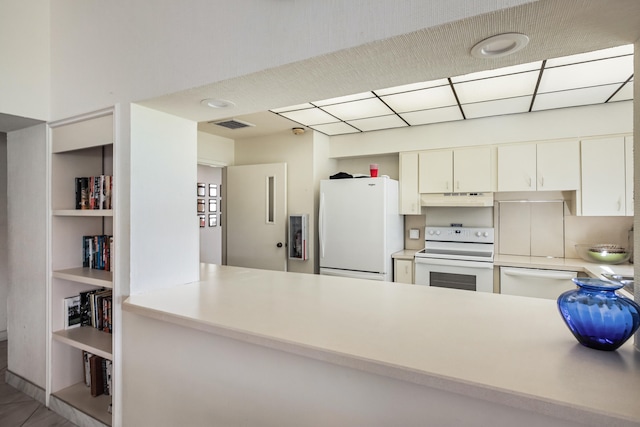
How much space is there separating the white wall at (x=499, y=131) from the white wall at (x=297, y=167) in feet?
1.58

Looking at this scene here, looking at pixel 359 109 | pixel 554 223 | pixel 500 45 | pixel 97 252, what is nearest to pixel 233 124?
pixel 359 109

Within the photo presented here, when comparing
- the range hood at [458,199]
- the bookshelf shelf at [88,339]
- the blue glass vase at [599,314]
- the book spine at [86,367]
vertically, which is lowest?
the book spine at [86,367]

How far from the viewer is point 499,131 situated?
3.33 meters

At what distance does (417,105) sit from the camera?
300cm

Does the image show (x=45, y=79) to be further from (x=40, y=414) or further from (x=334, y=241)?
(x=334, y=241)

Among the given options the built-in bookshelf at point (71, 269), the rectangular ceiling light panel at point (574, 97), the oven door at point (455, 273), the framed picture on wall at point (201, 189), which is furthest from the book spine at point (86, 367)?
the rectangular ceiling light panel at point (574, 97)

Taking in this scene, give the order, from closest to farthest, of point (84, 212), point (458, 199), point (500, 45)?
1. point (500, 45)
2. point (84, 212)
3. point (458, 199)

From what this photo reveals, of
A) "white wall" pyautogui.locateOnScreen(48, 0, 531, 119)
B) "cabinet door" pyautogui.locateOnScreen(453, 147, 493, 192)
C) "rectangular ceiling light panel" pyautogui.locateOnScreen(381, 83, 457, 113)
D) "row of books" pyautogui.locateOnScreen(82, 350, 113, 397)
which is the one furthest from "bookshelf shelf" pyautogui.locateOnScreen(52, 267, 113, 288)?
"cabinet door" pyautogui.locateOnScreen(453, 147, 493, 192)

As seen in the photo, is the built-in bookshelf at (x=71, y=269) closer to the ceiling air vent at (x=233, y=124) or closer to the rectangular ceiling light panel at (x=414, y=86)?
the ceiling air vent at (x=233, y=124)

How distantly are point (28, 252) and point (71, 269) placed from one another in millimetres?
375

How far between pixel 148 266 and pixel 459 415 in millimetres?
1562

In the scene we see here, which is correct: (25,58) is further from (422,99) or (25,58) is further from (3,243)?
(422,99)

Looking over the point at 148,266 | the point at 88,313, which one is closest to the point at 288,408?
the point at 148,266

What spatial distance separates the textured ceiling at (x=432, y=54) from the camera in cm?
86
